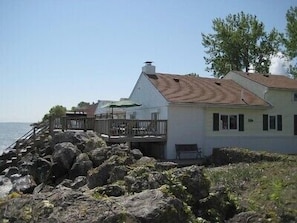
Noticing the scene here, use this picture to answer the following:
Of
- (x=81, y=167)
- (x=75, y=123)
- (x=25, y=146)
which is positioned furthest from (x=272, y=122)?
(x=25, y=146)

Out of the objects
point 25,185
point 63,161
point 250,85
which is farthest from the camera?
point 250,85

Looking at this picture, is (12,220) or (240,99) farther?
(240,99)

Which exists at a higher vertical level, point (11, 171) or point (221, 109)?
point (221, 109)

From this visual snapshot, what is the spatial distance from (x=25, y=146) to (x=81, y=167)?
10.2m

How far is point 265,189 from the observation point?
9664 mm

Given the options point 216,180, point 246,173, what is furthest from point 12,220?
point 246,173

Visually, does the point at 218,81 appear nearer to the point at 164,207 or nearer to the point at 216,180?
the point at 216,180

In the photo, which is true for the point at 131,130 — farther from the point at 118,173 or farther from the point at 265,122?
the point at 118,173

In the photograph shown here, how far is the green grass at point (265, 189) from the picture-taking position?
7566mm

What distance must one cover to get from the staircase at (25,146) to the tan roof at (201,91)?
8877mm

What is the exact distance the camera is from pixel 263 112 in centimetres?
2791

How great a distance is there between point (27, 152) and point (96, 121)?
17.0ft

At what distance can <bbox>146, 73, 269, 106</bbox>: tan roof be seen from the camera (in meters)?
24.9

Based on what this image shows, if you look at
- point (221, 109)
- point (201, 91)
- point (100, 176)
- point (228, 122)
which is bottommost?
point (100, 176)
